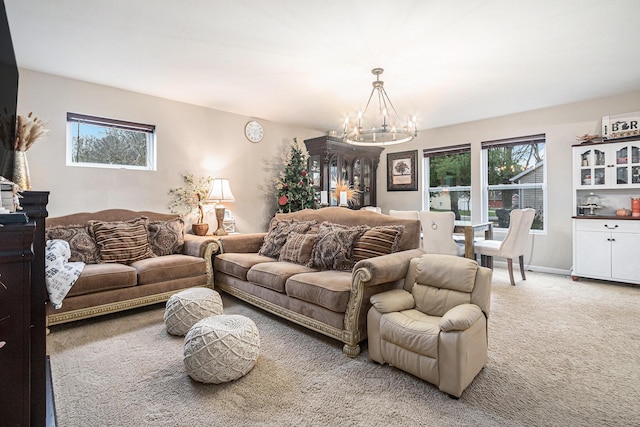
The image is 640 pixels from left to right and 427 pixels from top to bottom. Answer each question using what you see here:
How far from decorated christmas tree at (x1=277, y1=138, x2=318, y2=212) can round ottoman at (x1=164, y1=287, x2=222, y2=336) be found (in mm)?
2610

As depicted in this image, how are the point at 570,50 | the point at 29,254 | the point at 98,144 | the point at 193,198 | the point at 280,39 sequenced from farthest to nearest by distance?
the point at 193,198, the point at 98,144, the point at 570,50, the point at 280,39, the point at 29,254

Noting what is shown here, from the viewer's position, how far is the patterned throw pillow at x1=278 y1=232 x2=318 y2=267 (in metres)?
3.17

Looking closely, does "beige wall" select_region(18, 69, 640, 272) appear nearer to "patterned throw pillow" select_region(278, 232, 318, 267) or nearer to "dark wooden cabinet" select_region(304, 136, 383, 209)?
"dark wooden cabinet" select_region(304, 136, 383, 209)

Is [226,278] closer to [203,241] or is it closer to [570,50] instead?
[203,241]

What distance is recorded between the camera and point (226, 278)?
3.62m

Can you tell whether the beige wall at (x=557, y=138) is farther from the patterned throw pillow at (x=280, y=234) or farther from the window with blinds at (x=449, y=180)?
the patterned throw pillow at (x=280, y=234)

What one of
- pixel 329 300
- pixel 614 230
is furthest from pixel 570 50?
pixel 329 300


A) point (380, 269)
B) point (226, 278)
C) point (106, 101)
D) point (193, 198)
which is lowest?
point (226, 278)

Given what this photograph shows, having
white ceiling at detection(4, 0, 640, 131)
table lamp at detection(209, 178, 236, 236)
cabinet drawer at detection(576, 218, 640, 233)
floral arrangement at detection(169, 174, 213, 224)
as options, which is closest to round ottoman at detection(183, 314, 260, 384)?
white ceiling at detection(4, 0, 640, 131)

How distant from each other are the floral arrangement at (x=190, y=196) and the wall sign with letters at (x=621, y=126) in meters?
5.47

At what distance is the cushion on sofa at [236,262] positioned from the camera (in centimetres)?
331

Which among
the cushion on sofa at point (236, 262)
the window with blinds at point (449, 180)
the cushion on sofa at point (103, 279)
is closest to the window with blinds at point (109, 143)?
the cushion on sofa at point (103, 279)

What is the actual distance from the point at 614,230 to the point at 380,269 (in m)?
3.75

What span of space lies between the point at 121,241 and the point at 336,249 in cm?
229
